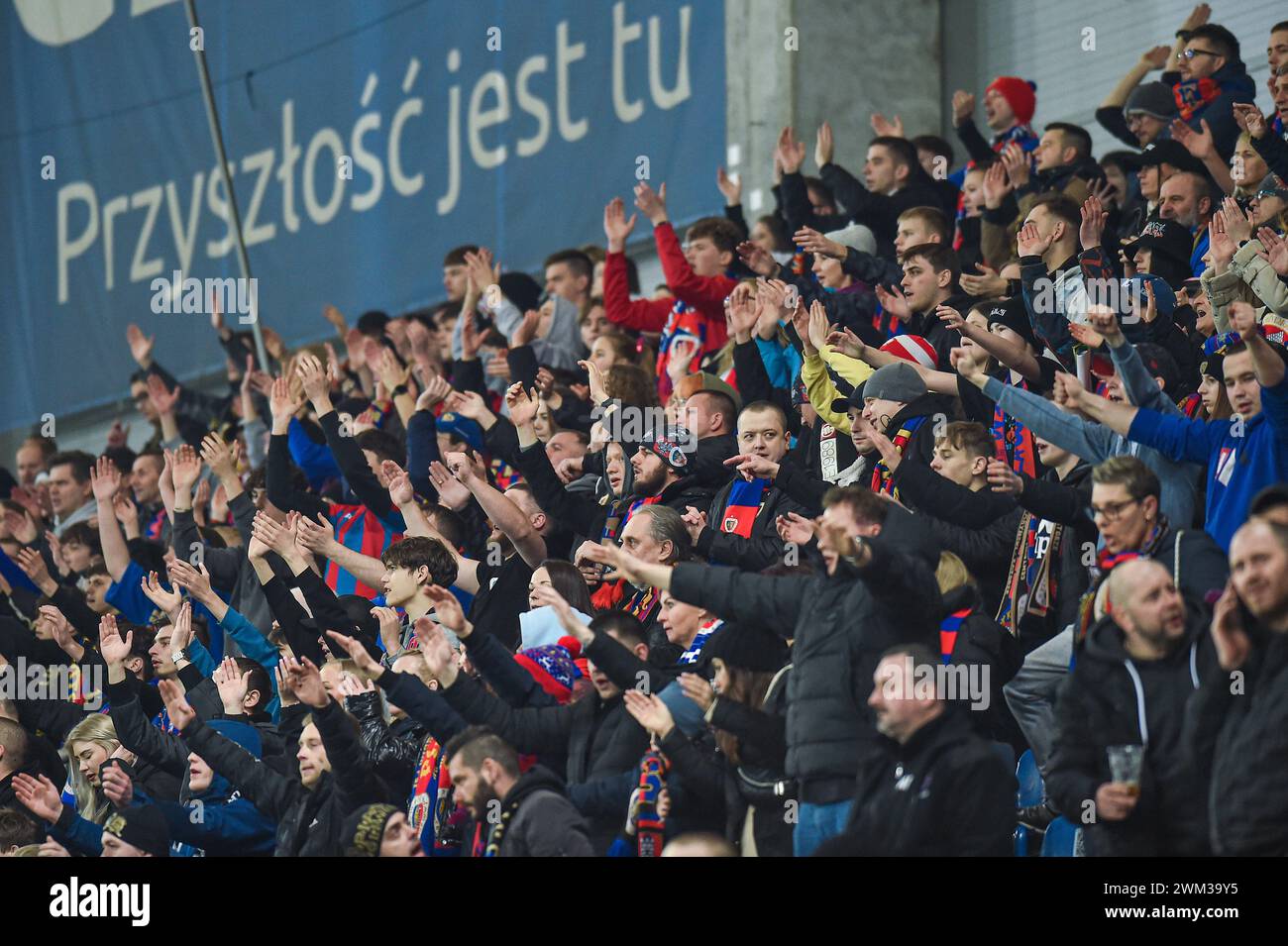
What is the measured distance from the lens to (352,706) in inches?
354

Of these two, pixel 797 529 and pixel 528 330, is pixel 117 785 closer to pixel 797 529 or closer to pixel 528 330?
pixel 528 330

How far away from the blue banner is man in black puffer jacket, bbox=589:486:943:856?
7351mm

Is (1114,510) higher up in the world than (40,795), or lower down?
higher up

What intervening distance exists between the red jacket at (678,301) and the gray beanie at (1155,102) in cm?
219

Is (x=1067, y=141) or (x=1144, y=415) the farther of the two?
(x=1067, y=141)

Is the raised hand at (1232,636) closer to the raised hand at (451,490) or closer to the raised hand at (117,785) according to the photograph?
the raised hand at (451,490)

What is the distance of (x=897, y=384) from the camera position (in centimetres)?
828

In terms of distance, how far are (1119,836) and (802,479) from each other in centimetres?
237

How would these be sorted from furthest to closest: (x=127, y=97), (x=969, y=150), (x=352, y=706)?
(x=127, y=97) < (x=969, y=150) < (x=352, y=706)

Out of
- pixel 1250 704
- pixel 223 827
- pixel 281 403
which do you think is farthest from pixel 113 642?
pixel 1250 704

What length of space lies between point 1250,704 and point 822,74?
29.6 ft
